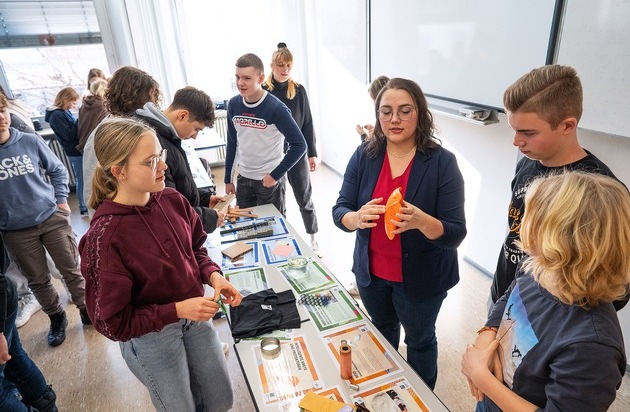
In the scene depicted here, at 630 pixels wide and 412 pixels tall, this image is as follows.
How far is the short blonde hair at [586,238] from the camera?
0.76m

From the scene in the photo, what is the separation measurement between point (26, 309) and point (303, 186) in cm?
227

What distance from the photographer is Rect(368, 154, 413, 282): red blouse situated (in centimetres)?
149

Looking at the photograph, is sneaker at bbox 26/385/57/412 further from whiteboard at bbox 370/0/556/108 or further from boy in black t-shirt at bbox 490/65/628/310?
whiteboard at bbox 370/0/556/108

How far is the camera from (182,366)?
135 cm

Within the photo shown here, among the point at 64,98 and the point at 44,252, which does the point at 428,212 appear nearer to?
the point at 44,252

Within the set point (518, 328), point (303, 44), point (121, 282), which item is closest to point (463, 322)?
point (518, 328)

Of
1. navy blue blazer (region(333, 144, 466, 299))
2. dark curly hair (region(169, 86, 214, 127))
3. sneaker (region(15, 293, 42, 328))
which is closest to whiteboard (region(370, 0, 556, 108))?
navy blue blazer (region(333, 144, 466, 299))

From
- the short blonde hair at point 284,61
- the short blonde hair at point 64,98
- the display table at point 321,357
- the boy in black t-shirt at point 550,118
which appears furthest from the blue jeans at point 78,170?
the boy in black t-shirt at point 550,118

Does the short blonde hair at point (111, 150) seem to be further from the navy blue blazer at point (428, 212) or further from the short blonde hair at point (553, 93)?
the short blonde hair at point (553, 93)

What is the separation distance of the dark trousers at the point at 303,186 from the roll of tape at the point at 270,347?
1963 mm

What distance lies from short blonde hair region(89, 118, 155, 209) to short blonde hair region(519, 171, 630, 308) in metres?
1.16

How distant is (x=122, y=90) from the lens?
178 cm

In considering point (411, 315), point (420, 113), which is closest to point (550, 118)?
point (420, 113)

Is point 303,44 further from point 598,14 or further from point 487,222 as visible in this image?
point 598,14
